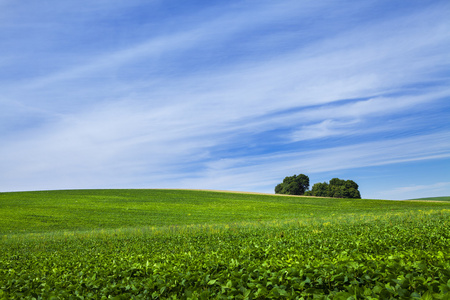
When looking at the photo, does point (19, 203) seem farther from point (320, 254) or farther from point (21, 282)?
point (320, 254)

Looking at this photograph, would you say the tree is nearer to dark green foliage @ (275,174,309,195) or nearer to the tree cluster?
the tree cluster

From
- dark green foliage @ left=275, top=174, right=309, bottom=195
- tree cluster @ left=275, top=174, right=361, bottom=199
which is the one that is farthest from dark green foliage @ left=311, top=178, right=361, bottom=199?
dark green foliage @ left=275, top=174, right=309, bottom=195

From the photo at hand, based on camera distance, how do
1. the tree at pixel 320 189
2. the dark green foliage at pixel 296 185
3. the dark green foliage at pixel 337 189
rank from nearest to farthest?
the dark green foliage at pixel 337 189
the tree at pixel 320 189
the dark green foliage at pixel 296 185

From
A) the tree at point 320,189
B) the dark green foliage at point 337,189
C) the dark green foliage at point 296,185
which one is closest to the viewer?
the dark green foliage at point 337,189

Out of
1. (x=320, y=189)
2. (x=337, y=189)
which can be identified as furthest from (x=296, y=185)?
(x=337, y=189)

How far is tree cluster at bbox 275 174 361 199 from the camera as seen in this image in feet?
318

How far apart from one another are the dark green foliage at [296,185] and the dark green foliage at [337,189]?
396 cm

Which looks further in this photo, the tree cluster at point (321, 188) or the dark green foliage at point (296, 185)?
the dark green foliage at point (296, 185)

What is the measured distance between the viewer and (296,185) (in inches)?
4264

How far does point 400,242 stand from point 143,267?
32.5ft

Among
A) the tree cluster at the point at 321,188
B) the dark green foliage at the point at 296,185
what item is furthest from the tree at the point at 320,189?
the dark green foliage at the point at 296,185

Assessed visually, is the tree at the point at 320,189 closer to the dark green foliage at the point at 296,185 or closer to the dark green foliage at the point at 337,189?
the dark green foliage at the point at 337,189

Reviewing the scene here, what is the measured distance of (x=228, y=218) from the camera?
4416 cm

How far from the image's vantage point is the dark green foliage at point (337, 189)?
317ft
